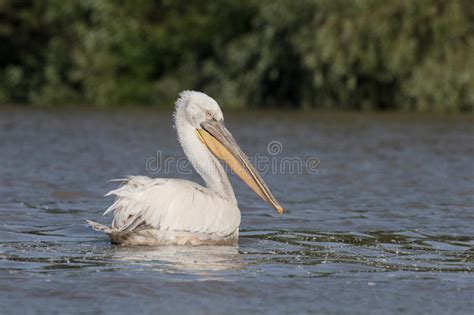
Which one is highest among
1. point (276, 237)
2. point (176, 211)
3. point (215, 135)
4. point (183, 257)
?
point (215, 135)

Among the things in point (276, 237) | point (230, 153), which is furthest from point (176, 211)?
point (276, 237)

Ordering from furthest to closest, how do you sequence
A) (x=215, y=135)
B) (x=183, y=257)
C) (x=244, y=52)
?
(x=244, y=52), (x=215, y=135), (x=183, y=257)

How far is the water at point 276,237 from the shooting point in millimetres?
5547

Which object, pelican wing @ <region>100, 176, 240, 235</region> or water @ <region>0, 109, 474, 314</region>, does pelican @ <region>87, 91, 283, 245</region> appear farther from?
water @ <region>0, 109, 474, 314</region>

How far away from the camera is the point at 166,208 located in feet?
22.4

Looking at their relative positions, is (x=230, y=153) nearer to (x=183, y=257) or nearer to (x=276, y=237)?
(x=276, y=237)

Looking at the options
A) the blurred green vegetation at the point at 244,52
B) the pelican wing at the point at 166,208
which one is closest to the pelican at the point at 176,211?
the pelican wing at the point at 166,208

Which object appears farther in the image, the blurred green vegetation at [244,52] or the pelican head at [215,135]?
the blurred green vegetation at [244,52]

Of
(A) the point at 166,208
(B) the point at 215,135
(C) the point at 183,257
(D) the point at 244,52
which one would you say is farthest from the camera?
(D) the point at 244,52

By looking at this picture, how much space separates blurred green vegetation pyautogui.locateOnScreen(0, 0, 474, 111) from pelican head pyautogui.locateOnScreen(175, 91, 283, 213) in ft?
39.2

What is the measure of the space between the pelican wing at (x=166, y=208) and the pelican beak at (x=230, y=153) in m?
0.55

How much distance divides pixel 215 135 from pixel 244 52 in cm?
1460

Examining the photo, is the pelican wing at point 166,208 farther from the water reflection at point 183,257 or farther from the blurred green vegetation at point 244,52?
the blurred green vegetation at point 244,52

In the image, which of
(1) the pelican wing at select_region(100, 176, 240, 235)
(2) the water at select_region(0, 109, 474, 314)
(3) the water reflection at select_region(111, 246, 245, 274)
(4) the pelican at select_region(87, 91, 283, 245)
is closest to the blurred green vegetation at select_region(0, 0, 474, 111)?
(2) the water at select_region(0, 109, 474, 314)
